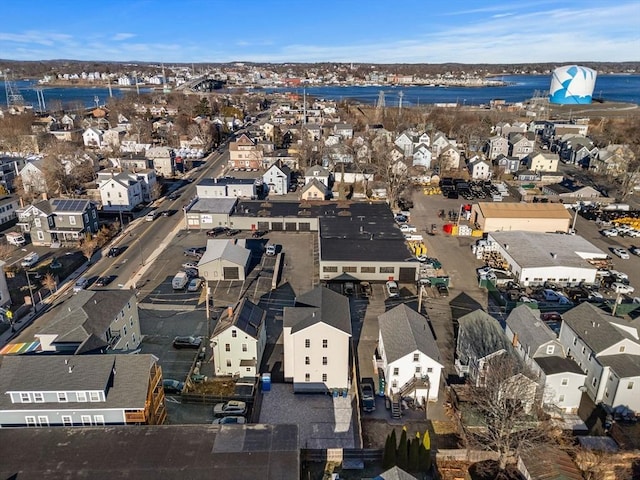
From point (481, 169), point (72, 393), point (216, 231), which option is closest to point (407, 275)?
point (216, 231)

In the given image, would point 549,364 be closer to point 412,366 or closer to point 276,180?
point 412,366

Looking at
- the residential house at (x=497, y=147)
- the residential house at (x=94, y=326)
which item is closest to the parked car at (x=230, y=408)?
the residential house at (x=94, y=326)

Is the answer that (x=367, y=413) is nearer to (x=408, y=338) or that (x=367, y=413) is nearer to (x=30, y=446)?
(x=408, y=338)

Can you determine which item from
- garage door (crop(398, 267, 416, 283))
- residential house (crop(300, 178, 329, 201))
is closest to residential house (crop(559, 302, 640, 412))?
garage door (crop(398, 267, 416, 283))

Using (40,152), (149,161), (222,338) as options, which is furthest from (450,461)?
(40,152)

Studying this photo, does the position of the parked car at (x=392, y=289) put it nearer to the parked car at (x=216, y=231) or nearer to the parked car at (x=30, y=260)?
the parked car at (x=216, y=231)
